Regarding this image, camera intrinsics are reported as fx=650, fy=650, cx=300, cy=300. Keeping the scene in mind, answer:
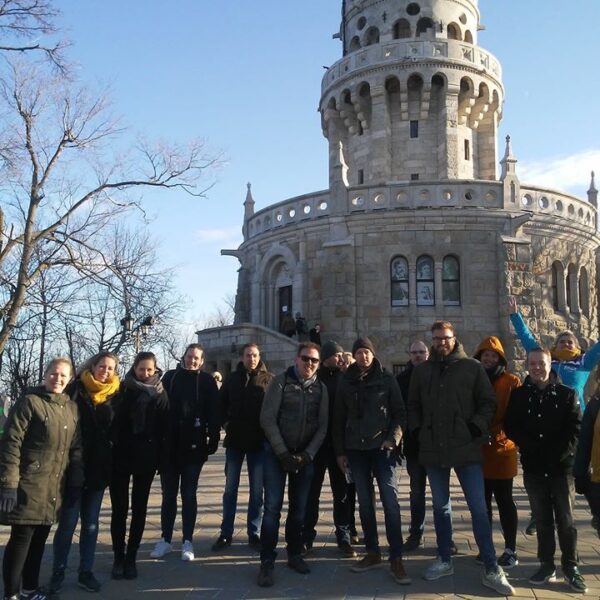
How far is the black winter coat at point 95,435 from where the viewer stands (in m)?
5.39

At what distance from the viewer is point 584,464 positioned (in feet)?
16.8

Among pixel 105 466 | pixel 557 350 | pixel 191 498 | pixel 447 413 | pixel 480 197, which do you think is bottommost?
pixel 191 498

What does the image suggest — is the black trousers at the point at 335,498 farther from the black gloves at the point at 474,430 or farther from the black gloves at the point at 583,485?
the black gloves at the point at 583,485

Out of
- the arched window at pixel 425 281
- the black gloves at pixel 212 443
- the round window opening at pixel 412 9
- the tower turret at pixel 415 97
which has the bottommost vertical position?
the black gloves at pixel 212 443

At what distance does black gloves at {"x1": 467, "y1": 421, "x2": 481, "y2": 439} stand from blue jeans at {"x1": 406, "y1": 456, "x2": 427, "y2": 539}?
118 centimetres

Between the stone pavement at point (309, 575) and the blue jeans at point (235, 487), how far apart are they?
0.23 meters

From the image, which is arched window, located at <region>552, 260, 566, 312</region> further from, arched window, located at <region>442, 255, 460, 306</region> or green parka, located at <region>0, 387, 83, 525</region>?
green parka, located at <region>0, 387, 83, 525</region>

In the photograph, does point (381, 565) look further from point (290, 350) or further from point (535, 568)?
point (290, 350)

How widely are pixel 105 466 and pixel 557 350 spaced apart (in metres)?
5.19

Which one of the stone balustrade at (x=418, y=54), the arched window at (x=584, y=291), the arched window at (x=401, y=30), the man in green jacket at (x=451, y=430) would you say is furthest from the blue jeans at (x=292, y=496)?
the arched window at (x=401, y=30)

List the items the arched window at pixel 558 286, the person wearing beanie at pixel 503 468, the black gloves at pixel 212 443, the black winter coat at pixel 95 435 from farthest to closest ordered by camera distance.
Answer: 1. the arched window at pixel 558 286
2. the black gloves at pixel 212 443
3. the person wearing beanie at pixel 503 468
4. the black winter coat at pixel 95 435

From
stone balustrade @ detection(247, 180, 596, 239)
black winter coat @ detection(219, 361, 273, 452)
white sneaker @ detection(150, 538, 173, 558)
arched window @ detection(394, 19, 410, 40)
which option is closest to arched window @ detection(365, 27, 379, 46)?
arched window @ detection(394, 19, 410, 40)

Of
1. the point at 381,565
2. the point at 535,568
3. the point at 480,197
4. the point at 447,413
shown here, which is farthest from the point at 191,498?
the point at 480,197

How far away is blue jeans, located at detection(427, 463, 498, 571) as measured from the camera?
17.6 ft
